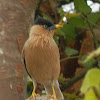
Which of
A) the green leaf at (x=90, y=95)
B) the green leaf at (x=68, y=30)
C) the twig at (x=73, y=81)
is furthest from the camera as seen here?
the green leaf at (x=68, y=30)

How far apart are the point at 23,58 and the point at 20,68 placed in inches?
8.7

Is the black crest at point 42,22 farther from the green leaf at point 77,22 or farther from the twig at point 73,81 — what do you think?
the twig at point 73,81

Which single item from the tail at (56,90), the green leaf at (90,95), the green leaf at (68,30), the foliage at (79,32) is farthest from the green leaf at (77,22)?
the green leaf at (90,95)

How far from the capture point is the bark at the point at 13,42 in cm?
145

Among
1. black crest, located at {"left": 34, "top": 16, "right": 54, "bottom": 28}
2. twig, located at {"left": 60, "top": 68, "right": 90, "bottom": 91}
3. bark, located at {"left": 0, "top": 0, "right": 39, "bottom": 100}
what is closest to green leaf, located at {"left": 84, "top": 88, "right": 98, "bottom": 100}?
bark, located at {"left": 0, "top": 0, "right": 39, "bottom": 100}

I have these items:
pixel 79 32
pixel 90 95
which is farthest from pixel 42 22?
pixel 90 95

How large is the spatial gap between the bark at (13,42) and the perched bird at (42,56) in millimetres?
92

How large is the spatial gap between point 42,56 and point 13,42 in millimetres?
272

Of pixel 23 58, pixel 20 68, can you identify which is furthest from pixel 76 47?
pixel 20 68

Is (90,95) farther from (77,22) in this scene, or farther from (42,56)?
(77,22)

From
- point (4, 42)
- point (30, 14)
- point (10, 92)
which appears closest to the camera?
point (10, 92)

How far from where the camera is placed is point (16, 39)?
5.74 ft

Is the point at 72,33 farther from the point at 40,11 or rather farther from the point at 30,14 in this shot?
the point at 30,14

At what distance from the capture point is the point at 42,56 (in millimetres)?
1877
